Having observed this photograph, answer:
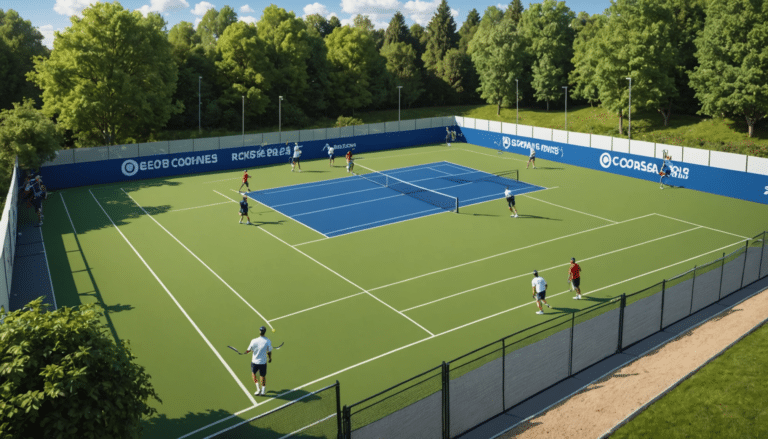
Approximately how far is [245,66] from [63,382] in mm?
69208

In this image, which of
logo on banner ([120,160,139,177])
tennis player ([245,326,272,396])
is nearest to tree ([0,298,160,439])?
tennis player ([245,326,272,396])

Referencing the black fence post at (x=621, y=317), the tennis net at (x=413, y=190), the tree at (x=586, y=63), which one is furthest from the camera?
the tree at (x=586, y=63)

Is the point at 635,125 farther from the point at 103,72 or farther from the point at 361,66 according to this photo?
the point at 103,72

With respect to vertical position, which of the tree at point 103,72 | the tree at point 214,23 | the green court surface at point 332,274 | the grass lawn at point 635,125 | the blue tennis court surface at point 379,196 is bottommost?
the green court surface at point 332,274

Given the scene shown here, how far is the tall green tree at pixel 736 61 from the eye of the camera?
5584cm

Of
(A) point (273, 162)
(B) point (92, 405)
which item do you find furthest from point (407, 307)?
(A) point (273, 162)

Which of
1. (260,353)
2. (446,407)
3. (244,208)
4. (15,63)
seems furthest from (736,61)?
(15,63)

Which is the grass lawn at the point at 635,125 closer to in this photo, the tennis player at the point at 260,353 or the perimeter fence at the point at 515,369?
the perimeter fence at the point at 515,369

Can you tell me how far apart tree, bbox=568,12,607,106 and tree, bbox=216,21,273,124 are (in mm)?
37699

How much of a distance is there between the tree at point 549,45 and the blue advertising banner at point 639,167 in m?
31.7

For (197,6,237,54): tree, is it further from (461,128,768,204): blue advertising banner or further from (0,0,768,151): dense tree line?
(461,128,768,204): blue advertising banner

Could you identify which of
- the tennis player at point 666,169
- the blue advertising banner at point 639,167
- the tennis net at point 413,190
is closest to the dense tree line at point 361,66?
the blue advertising banner at point 639,167

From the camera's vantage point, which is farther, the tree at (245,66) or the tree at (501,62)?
the tree at (501,62)

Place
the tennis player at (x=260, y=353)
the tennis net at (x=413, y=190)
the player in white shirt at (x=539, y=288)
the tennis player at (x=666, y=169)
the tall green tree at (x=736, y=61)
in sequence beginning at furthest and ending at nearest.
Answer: the tall green tree at (x=736, y=61), the tennis player at (x=666, y=169), the tennis net at (x=413, y=190), the player in white shirt at (x=539, y=288), the tennis player at (x=260, y=353)
